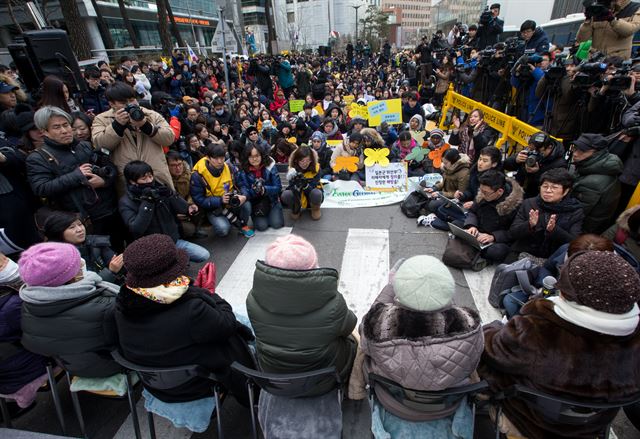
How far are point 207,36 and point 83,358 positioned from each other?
207 ft

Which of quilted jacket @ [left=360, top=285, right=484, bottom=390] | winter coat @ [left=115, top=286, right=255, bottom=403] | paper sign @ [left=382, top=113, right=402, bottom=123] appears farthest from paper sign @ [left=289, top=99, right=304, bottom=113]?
quilted jacket @ [left=360, top=285, right=484, bottom=390]

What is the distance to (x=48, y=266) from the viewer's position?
1.80 metres

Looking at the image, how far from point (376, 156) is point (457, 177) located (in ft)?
4.94

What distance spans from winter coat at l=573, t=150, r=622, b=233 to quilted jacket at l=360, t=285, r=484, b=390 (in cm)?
257

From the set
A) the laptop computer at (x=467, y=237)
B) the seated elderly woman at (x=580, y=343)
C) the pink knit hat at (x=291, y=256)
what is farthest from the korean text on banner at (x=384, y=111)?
the seated elderly woman at (x=580, y=343)

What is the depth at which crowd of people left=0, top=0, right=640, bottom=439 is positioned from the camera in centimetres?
157

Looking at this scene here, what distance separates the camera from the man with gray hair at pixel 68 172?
309 cm

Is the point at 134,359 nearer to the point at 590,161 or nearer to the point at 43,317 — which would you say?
the point at 43,317

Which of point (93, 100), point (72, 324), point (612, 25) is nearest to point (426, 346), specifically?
point (72, 324)

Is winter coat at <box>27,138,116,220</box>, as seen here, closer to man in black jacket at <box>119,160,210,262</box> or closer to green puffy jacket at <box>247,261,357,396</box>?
man in black jacket at <box>119,160,210,262</box>

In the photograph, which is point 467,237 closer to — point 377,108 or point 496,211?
point 496,211

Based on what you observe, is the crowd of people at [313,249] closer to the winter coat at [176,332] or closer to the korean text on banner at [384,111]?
the winter coat at [176,332]

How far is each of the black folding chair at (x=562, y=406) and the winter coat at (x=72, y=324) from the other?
2.18 m

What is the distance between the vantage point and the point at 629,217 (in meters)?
2.64
